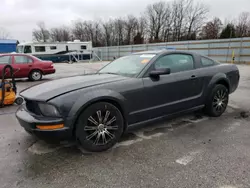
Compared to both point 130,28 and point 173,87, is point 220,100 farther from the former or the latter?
point 130,28

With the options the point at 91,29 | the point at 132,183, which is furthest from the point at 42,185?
the point at 91,29

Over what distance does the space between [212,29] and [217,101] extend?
44.7 meters

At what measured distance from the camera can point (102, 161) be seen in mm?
2562

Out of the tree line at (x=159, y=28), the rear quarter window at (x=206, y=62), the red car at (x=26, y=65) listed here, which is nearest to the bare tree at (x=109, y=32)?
the tree line at (x=159, y=28)

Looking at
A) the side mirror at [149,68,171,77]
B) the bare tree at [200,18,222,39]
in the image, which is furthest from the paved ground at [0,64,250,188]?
the bare tree at [200,18,222,39]

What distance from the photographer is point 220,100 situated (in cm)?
419

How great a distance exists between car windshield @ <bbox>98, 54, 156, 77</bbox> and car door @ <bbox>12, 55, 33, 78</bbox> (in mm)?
7119

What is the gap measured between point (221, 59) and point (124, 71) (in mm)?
17978

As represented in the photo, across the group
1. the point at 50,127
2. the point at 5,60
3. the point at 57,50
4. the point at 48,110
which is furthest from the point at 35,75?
the point at 57,50

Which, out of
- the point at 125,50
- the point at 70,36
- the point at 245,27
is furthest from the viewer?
the point at 70,36

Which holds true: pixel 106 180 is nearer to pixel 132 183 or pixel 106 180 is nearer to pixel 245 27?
pixel 132 183

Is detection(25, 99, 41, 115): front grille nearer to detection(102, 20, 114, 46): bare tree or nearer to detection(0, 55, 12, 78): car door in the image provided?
detection(0, 55, 12, 78): car door

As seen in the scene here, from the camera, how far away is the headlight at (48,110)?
2451 mm

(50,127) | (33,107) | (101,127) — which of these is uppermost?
(33,107)
